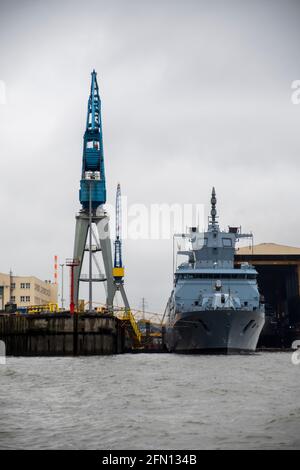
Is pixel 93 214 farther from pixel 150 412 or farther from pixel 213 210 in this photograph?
pixel 150 412

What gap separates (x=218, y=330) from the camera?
2228 inches

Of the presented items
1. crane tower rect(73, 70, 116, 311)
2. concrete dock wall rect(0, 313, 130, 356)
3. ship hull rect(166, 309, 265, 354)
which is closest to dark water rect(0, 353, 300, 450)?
ship hull rect(166, 309, 265, 354)

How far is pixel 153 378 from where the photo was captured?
34000 mm

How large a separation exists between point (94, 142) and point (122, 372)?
57744mm

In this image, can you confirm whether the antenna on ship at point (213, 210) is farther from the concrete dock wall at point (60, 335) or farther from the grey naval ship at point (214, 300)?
the concrete dock wall at point (60, 335)

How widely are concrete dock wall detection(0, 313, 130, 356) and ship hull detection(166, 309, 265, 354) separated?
798cm

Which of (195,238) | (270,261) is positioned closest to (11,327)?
(195,238)

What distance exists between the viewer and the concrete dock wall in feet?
206

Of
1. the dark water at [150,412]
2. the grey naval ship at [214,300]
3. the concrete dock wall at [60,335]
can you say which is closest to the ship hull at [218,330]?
the grey naval ship at [214,300]

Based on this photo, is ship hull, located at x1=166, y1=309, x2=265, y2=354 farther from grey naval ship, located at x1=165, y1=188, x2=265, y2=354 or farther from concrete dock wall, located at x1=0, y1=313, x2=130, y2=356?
concrete dock wall, located at x1=0, y1=313, x2=130, y2=356

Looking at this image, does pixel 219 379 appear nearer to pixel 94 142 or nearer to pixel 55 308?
pixel 55 308

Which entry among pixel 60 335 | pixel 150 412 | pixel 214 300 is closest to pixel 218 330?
pixel 214 300

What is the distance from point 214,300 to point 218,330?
3670mm

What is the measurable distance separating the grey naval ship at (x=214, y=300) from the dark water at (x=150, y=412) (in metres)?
21.7
